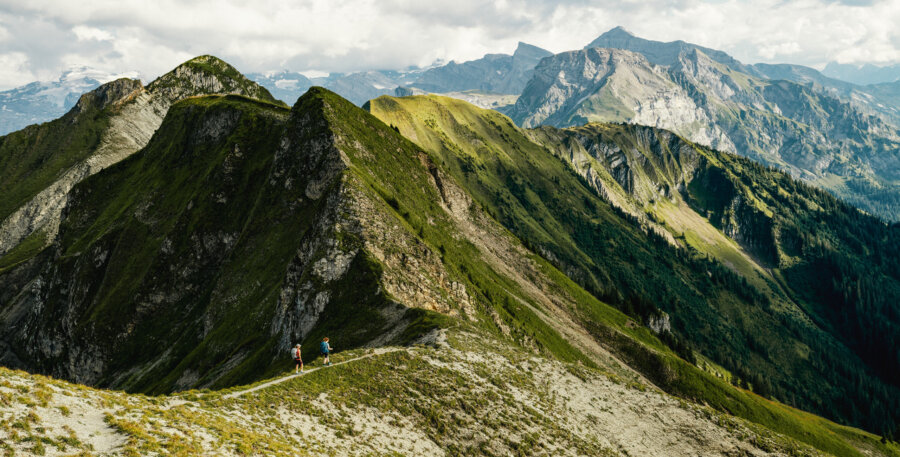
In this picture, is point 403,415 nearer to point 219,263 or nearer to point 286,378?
point 286,378

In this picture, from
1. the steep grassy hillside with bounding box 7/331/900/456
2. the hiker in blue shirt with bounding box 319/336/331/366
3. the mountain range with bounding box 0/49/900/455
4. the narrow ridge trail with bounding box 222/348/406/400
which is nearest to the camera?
the steep grassy hillside with bounding box 7/331/900/456

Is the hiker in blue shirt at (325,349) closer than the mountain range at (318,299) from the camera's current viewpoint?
Yes

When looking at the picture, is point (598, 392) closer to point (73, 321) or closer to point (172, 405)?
point (172, 405)

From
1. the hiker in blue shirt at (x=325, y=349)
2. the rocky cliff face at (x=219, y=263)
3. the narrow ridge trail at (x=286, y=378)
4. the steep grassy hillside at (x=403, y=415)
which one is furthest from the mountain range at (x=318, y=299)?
the hiker in blue shirt at (x=325, y=349)

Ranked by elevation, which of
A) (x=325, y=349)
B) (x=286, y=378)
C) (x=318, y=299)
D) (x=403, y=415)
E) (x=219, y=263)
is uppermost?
(x=219, y=263)

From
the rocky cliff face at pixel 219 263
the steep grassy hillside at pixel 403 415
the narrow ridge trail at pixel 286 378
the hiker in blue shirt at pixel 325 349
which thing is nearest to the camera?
the steep grassy hillside at pixel 403 415

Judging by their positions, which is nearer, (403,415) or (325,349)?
(403,415)

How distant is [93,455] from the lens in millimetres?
18750

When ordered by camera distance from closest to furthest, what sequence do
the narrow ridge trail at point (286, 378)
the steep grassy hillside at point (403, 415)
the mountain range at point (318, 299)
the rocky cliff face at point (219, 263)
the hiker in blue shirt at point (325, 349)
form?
the steep grassy hillside at point (403, 415), the narrow ridge trail at point (286, 378), the hiker in blue shirt at point (325, 349), the mountain range at point (318, 299), the rocky cliff face at point (219, 263)

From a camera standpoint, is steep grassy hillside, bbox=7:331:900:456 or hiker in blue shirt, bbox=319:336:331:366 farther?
hiker in blue shirt, bbox=319:336:331:366

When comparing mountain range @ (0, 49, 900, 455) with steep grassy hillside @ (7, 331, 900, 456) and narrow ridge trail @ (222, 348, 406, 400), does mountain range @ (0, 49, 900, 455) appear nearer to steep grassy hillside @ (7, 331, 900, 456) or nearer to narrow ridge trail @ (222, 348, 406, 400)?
steep grassy hillside @ (7, 331, 900, 456)

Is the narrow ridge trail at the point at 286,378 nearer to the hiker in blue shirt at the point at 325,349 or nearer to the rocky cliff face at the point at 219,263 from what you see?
the hiker in blue shirt at the point at 325,349

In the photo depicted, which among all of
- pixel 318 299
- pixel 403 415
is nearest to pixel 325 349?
pixel 403 415

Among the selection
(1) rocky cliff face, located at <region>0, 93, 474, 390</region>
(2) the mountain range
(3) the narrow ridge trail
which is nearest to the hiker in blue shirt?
(3) the narrow ridge trail
